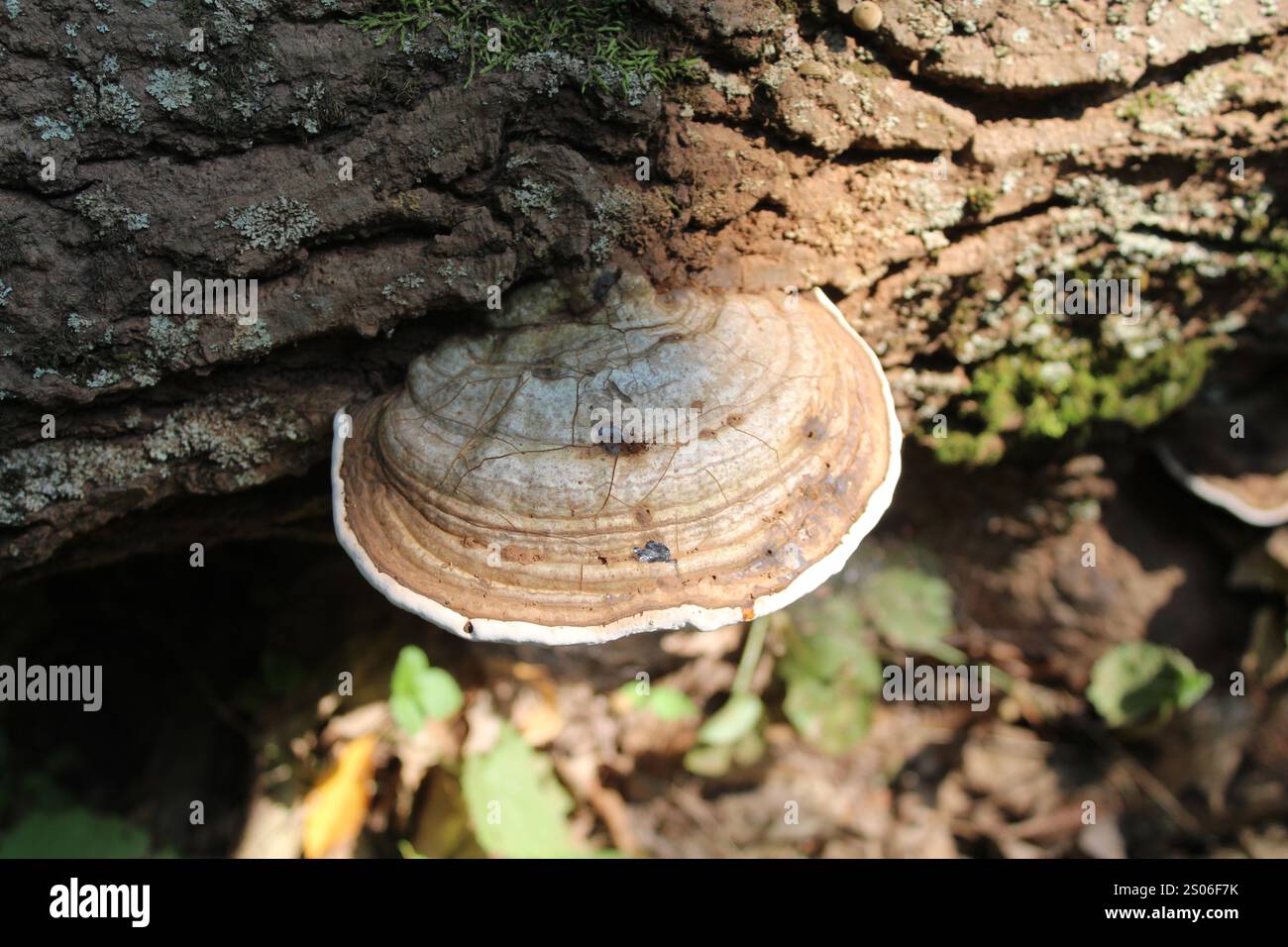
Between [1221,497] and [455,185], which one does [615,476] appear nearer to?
[455,185]

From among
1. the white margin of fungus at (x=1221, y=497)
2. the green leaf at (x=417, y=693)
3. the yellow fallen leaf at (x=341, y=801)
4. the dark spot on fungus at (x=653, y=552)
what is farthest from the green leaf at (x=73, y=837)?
the white margin of fungus at (x=1221, y=497)

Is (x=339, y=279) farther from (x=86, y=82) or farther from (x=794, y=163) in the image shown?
(x=794, y=163)

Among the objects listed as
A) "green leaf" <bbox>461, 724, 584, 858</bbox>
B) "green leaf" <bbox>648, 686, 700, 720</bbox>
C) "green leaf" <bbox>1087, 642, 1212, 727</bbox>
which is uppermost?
"green leaf" <bbox>1087, 642, 1212, 727</bbox>

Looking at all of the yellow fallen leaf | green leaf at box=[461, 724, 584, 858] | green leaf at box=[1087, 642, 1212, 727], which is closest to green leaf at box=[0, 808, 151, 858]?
the yellow fallen leaf

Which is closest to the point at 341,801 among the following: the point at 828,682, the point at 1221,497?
the point at 828,682

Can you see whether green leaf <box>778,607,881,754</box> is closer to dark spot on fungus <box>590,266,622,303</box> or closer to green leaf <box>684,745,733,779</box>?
green leaf <box>684,745,733,779</box>

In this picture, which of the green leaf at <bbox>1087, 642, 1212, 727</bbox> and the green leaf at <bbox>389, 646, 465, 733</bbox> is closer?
the green leaf at <bbox>389, 646, 465, 733</bbox>
